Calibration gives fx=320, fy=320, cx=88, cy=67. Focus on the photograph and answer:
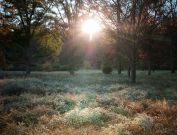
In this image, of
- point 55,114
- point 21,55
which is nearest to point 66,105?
point 55,114

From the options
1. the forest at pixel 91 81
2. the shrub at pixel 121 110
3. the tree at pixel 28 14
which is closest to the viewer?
the forest at pixel 91 81

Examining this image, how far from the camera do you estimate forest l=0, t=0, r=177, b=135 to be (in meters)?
13.2

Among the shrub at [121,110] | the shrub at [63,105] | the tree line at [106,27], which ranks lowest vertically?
the shrub at [121,110]

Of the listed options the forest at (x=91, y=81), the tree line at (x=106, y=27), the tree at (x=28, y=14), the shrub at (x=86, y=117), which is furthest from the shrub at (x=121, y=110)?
the tree at (x=28, y=14)

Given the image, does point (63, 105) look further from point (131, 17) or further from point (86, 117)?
point (131, 17)

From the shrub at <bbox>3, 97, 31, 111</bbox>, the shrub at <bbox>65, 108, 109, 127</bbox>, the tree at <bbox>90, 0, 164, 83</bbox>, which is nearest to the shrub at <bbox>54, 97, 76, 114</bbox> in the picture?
the shrub at <bbox>3, 97, 31, 111</bbox>

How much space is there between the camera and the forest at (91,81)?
1323cm

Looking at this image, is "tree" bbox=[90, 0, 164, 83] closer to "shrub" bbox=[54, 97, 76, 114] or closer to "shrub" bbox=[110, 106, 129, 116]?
"shrub" bbox=[54, 97, 76, 114]

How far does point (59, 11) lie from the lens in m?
52.2

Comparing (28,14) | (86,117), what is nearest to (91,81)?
(28,14)

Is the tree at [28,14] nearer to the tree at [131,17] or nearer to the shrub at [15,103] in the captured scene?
the tree at [131,17]

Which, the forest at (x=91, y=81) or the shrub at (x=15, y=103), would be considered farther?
the shrub at (x=15, y=103)

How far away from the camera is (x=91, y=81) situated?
1507 inches

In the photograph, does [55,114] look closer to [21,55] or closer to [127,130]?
[127,130]
